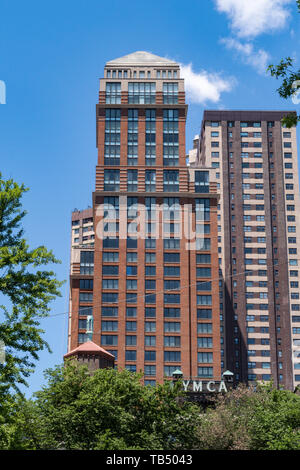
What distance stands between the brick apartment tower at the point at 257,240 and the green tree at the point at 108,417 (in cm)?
9257

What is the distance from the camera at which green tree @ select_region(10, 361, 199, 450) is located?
145 ft

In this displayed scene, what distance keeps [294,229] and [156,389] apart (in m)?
107

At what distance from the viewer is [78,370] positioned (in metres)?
52.2

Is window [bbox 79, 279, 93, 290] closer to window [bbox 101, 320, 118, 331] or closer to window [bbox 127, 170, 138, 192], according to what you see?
window [bbox 101, 320, 118, 331]

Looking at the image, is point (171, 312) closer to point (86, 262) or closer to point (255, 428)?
point (86, 262)

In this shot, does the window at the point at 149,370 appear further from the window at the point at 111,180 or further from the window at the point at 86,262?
the window at the point at 111,180

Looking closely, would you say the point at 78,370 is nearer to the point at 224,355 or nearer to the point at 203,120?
the point at 224,355

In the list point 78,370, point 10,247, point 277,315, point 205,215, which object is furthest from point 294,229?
point 10,247

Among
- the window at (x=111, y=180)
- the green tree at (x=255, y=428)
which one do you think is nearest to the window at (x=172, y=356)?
the window at (x=111, y=180)

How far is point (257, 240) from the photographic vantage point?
148000 mm

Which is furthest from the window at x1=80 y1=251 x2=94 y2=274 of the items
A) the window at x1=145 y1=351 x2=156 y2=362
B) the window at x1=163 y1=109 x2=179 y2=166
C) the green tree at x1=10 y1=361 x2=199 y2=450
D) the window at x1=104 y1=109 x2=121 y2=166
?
the green tree at x1=10 y1=361 x2=199 y2=450

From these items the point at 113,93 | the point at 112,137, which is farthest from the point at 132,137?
the point at 113,93

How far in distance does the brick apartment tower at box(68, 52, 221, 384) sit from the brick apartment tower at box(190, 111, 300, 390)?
30.3 metres

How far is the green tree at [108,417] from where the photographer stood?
44062 mm
